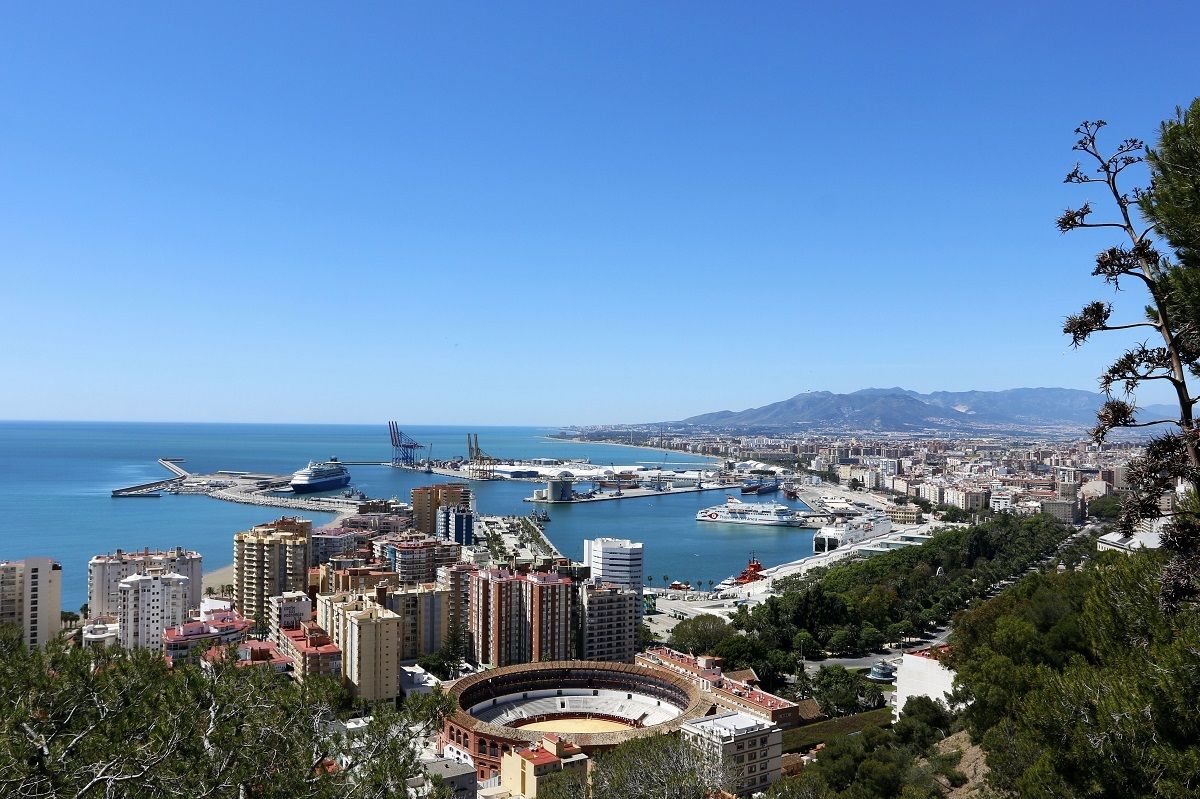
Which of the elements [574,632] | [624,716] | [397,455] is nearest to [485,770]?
[624,716]

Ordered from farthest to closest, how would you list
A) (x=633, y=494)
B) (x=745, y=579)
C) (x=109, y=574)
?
1. (x=633, y=494)
2. (x=745, y=579)
3. (x=109, y=574)

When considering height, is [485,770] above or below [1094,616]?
below

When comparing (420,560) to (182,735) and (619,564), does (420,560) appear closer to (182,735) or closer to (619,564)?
(619,564)

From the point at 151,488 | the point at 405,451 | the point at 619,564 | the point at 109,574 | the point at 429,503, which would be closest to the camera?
the point at 109,574

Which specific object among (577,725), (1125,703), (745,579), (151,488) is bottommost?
(745,579)

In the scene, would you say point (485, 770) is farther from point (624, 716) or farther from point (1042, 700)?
point (1042, 700)

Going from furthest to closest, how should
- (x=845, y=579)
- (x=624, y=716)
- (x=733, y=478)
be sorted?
(x=733, y=478) → (x=845, y=579) → (x=624, y=716)

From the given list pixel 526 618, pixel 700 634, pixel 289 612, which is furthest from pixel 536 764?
pixel 289 612

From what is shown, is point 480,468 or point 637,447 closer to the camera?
point 480,468
